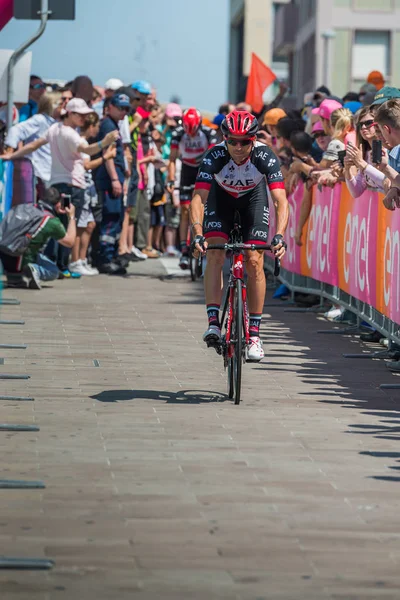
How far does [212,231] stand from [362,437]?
7.44 feet

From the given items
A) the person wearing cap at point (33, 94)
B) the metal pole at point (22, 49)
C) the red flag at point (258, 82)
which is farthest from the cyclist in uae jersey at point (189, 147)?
the red flag at point (258, 82)

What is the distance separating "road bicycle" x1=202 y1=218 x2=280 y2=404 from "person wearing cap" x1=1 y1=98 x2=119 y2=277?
8.78 metres

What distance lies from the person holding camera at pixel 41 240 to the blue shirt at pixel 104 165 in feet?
4.32

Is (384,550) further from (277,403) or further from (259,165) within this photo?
(259,165)

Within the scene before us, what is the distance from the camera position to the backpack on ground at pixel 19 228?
16984 millimetres

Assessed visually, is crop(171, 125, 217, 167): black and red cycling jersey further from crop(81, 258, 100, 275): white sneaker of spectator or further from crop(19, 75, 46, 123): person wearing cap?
crop(19, 75, 46, 123): person wearing cap

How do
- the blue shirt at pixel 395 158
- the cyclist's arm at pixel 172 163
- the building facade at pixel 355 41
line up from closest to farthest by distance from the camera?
the blue shirt at pixel 395 158
the cyclist's arm at pixel 172 163
the building facade at pixel 355 41

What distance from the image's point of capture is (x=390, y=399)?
999cm

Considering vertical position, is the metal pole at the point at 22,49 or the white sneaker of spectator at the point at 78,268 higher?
the metal pole at the point at 22,49

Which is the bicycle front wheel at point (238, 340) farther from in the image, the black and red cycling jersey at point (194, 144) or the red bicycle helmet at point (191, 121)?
the black and red cycling jersey at point (194, 144)

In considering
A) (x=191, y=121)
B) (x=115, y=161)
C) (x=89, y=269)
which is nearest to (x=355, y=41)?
(x=115, y=161)

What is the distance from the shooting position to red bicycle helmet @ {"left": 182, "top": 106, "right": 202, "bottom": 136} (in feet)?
65.1

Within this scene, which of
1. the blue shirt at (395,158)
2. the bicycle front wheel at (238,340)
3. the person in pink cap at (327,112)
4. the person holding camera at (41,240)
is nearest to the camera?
the bicycle front wheel at (238,340)

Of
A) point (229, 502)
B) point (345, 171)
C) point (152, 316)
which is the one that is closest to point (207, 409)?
point (229, 502)
